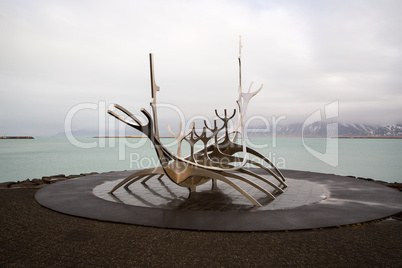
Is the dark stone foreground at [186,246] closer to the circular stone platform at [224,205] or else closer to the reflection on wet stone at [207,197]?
the circular stone platform at [224,205]

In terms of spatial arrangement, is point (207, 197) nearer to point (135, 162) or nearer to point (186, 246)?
point (186, 246)

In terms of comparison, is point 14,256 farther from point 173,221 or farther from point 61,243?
point 173,221

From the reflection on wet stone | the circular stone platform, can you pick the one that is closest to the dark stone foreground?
the circular stone platform

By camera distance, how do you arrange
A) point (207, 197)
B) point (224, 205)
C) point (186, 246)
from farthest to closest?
point (207, 197)
point (224, 205)
point (186, 246)

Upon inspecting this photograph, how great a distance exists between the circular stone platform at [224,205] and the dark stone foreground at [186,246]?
406 mm

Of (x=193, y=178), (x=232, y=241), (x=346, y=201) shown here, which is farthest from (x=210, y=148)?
(x=232, y=241)

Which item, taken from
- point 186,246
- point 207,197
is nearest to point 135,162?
point 207,197

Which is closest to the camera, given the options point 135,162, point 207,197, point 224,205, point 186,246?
point 186,246

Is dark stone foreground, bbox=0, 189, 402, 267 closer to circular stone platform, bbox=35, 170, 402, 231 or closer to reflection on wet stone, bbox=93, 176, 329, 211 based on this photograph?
circular stone platform, bbox=35, 170, 402, 231

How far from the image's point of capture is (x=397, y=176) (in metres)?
25.8

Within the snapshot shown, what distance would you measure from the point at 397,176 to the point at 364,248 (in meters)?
25.7

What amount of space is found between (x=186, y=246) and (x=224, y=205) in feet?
9.88

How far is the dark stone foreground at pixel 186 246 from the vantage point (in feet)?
14.4

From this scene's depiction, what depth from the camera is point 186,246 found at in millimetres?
4969
